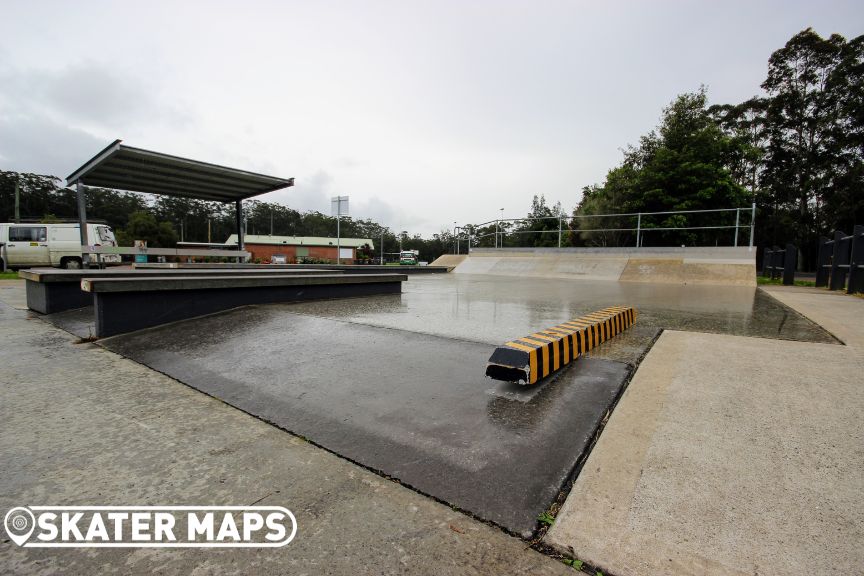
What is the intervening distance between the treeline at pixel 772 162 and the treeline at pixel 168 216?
496 inches

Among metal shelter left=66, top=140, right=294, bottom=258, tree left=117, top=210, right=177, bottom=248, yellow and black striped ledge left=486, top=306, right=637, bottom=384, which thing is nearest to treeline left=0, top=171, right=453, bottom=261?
tree left=117, top=210, right=177, bottom=248

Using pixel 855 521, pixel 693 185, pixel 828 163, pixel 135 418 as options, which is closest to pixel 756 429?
pixel 855 521

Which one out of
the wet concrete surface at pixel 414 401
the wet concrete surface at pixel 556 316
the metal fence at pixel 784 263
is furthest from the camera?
the metal fence at pixel 784 263

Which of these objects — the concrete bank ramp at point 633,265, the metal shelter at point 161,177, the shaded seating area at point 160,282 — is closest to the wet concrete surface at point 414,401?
the shaded seating area at point 160,282

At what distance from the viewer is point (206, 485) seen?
5.75 ft

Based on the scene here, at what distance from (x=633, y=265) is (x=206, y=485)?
576 inches

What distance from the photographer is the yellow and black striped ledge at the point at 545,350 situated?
2570 millimetres

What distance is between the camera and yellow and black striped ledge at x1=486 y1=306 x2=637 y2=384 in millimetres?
2570

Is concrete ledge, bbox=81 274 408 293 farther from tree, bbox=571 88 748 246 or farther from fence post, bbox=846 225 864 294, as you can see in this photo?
tree, bbox=571 88 748 246

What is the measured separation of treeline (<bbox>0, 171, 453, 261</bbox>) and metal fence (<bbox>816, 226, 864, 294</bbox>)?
16.9m

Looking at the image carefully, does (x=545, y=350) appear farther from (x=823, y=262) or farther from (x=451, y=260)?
(x=451, y=260)

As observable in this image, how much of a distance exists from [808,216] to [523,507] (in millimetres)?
39650

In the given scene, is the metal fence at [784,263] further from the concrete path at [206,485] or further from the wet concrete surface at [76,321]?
the wet concrete surface at [76,321]

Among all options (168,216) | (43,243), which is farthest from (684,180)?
(168,216)
